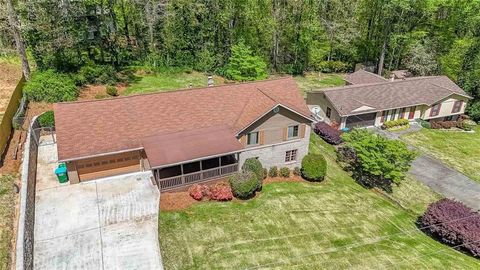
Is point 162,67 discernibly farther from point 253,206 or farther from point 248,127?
point 253,206

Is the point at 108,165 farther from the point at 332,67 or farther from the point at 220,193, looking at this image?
the point at 332,67

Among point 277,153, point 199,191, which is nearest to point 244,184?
point 199,191

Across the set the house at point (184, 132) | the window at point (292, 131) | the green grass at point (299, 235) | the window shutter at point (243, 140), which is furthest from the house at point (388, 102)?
the window shutter at point (243, 140)

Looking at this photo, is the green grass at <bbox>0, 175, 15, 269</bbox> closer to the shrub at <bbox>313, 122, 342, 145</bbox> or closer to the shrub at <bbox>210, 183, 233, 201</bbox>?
the shrub at <bbox>210, 183, 233, 201</bbox>

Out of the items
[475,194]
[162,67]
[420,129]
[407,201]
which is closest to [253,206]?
[407,201]

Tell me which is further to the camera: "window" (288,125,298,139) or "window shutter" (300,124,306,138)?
"window shutter" (300,124,306,138)

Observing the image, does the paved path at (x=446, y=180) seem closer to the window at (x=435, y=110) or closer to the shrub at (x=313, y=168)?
the window at (x=435, y=110)

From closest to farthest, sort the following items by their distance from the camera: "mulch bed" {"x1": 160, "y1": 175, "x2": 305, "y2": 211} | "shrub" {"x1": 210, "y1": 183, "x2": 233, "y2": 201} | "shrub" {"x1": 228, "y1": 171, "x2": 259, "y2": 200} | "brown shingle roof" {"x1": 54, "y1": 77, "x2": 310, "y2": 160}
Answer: "mulch bed" {"x1": 160, "y1": 175, "x2": 305, "y2": 211}, "shrub" {"x1": 210, "y1": 183, "x2": 233, "y2": 201}, "shrub" {"x1": 228, "y1": 171, "x2": 259, "y2": 200}, "brown shingle roof" {"x1": 54, "y1": 77, "x2": 310, "y2": 160}

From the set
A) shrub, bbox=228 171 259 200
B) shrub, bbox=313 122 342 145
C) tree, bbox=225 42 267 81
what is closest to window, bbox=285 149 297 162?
shrub, bbox=228 171 259 200
